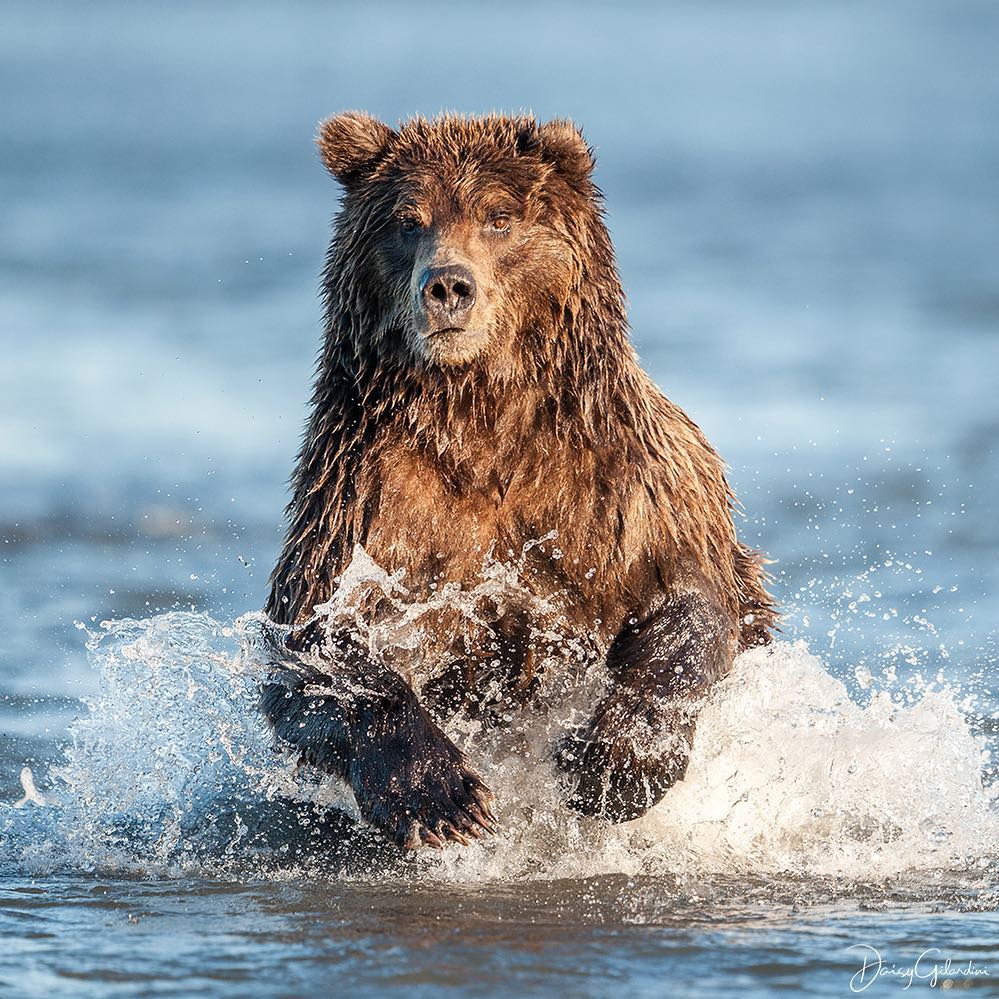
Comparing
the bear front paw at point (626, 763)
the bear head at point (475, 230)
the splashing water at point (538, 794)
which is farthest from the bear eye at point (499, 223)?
the bear front paw at point (626, 763)

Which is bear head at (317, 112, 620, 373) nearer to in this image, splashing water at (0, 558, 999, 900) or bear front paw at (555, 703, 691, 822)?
splashing water at (0, 558, 999, 900)

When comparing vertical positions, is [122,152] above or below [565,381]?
above

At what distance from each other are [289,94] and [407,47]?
579 cm

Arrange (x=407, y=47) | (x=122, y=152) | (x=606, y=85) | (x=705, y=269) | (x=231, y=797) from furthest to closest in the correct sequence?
1. (x=407, y=47)
2. (x=606, y=85)
3. (x=122, y=152)
4. (x=705, y=269)
5. (x=231, y=797)

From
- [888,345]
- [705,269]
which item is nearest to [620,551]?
[888,345]

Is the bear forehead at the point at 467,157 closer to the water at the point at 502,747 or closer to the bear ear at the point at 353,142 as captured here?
the bear ear at the point at 353,142

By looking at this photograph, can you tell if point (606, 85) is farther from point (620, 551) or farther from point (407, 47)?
point (620, 551)

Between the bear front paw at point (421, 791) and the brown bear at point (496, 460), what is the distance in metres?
0.35

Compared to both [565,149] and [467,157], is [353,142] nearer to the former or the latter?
[467,157]

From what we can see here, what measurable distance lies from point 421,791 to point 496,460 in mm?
1301

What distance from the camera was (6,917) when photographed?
610 cm
